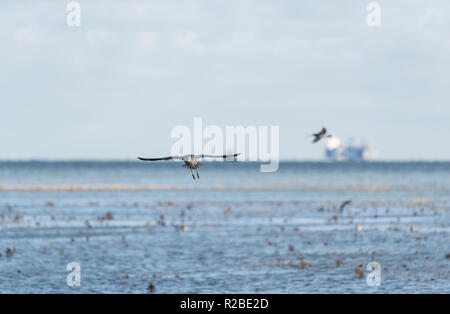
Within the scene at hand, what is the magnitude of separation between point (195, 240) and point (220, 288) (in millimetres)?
15602

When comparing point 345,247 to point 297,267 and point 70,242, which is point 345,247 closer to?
point 297,267

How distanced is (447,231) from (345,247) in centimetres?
1045

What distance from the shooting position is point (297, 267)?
3644 cm

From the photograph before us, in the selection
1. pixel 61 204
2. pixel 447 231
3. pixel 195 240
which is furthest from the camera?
pixel 61 204

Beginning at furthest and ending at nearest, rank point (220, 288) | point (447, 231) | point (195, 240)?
point (447, 231) → point (195, 240) → point (220, 288)

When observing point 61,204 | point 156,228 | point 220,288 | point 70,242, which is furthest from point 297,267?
point 61,204
